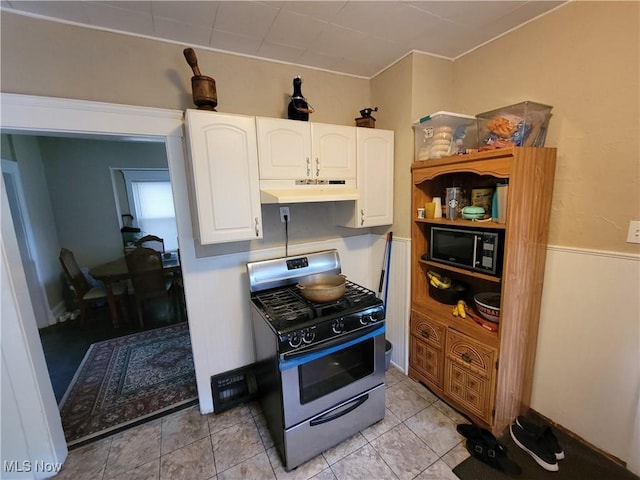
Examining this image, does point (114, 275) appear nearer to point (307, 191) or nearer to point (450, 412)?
point (307, 191)

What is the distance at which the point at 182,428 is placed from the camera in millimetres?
1925

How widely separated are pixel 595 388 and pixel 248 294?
2250 millimetres

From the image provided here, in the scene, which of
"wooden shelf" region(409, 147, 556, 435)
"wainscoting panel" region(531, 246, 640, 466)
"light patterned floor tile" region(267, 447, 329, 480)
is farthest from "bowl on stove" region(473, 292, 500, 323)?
"light patterned floor tile" region(267, 447, 329, 480)

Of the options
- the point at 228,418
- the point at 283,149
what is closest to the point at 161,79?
the point at 283,149

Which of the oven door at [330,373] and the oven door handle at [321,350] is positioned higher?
the oven door handle at [321,350]

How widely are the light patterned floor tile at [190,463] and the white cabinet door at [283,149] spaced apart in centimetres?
177

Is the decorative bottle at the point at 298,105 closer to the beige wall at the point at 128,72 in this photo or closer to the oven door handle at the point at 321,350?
the beige wall at the point at 128,72

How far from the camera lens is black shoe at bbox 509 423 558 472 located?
1.53m

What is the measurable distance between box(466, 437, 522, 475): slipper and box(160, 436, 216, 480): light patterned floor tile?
1.54 metres

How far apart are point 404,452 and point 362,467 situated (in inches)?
11.1

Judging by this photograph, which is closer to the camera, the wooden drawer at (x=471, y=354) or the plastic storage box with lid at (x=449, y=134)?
the wooden drawer at (x=471, y=354)

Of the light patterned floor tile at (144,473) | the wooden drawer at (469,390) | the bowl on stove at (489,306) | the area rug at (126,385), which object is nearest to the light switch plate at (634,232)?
the bowl on stove at (489,306)

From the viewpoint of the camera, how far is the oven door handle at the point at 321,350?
1.47 meters

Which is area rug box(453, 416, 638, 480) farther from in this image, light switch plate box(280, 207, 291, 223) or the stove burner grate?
light switch plate box(280, 207, 291, 223)
